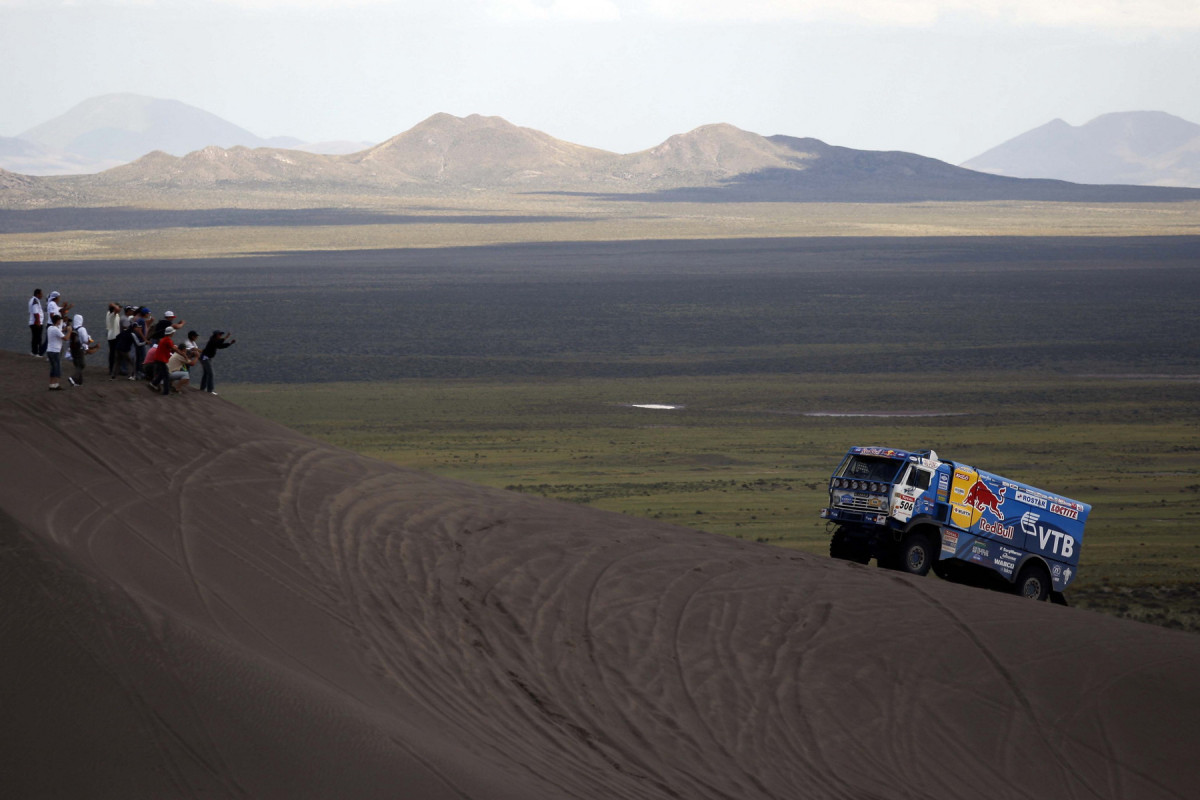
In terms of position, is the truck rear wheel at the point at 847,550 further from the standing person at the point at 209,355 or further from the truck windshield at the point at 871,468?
the standing person at the point at 209,355

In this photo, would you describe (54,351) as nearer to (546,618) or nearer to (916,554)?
(546,618)

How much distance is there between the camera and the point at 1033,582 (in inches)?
837

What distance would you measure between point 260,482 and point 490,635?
518 centimetres

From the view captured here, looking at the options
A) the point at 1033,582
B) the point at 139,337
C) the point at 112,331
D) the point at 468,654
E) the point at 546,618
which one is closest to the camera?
the point at 468,654

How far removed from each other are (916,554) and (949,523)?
2.47 ft

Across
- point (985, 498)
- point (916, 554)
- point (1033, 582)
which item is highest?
point (985, 498)

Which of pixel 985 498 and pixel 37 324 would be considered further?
pixel 37 324

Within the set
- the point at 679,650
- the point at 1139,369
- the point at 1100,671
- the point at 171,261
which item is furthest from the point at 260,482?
the point at 171,261

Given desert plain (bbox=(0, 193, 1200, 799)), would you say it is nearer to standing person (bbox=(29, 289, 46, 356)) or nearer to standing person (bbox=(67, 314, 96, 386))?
standing person (bbox=(67, 314, 96, 386))

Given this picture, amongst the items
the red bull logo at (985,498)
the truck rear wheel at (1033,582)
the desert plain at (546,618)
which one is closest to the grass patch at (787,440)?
the desert plain at (546,618)

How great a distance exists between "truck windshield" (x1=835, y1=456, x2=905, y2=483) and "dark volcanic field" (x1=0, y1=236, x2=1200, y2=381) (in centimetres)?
3311

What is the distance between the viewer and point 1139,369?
55656 millimetres

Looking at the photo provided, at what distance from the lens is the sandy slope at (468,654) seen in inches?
407

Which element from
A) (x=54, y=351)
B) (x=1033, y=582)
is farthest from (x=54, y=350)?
(x=1033, y=582)
